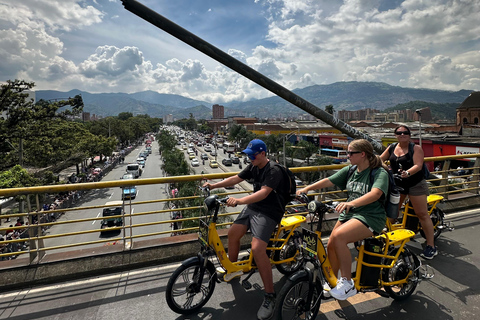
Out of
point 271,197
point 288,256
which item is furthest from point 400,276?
point 271,197

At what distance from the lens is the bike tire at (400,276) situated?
3.17m

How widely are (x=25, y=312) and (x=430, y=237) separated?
5.56 m

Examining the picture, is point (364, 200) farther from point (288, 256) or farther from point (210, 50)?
point (210, 50)

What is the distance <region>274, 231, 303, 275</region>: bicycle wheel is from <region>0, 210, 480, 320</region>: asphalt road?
15cm

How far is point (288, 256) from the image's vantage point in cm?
379

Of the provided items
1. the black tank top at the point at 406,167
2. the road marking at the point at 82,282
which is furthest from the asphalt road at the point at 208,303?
the black tank top at the point at 406,167

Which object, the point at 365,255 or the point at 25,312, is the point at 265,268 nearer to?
the point at 365,255

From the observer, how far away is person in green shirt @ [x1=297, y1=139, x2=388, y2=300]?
2.75 m

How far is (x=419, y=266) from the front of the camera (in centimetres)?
331

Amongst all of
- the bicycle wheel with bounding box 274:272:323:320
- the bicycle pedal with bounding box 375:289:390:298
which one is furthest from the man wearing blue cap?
the bicycle pedal with bounding box 375:289:390:298

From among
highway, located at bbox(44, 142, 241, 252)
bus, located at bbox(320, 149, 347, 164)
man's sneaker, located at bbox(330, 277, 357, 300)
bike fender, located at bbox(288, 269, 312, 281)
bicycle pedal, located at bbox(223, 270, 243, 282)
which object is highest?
bike fender, located at bbox(288, 269, 312, 281)

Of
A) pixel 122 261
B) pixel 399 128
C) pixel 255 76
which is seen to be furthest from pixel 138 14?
pixel 399 128

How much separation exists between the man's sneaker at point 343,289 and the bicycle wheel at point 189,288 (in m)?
1.33

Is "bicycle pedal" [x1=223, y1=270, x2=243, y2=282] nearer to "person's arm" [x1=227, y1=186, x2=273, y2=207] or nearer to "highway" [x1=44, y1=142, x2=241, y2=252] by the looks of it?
"person's arm" [x1=227, y1=186, x2=273, y2=207]
